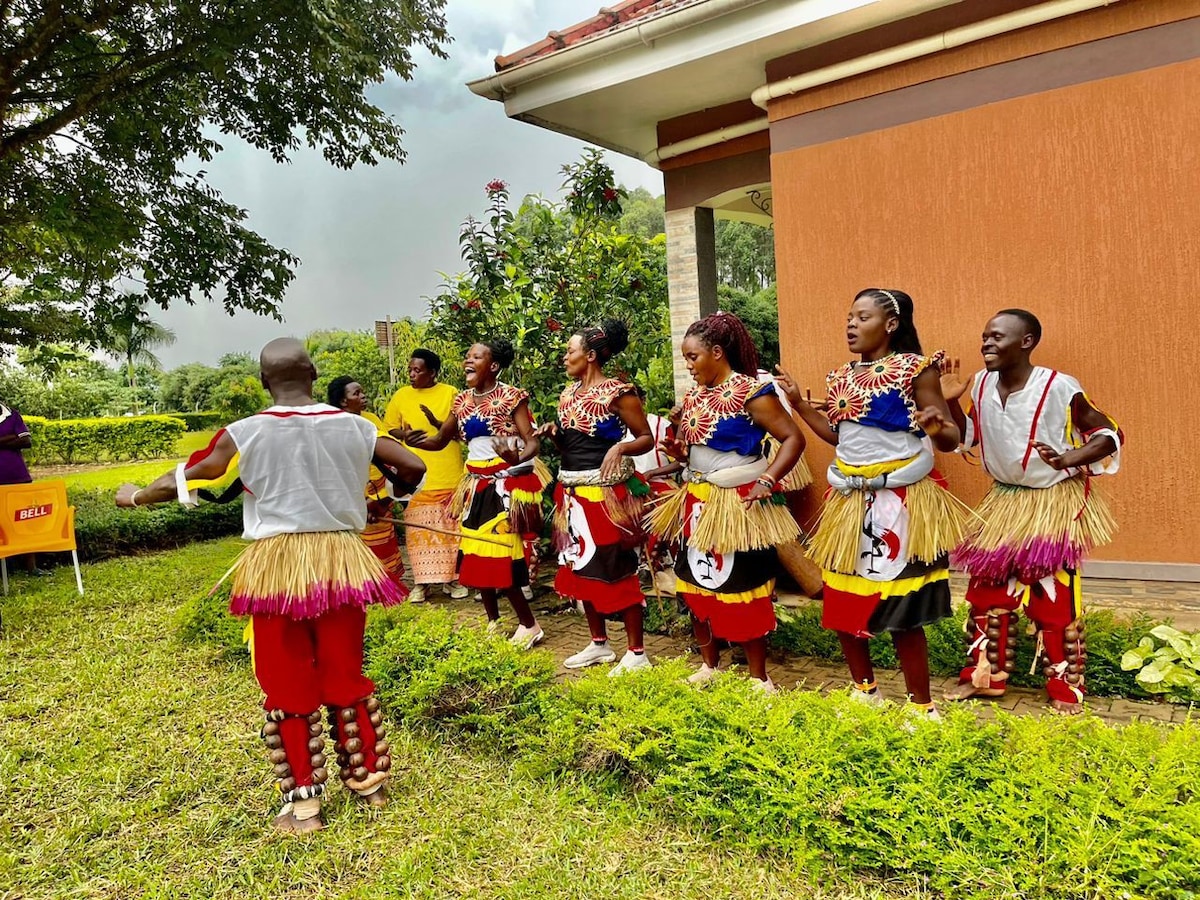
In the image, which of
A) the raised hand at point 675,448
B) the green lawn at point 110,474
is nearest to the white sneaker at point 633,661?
the raised hand at point 675,448

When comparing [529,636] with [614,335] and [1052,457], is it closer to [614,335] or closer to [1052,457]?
[614,335]

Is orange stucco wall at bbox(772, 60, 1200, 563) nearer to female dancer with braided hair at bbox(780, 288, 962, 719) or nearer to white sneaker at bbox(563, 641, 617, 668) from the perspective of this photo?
female dancer with braided hair at bbox(780, 288, 962, 719)

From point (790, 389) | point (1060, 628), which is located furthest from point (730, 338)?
point (1060, 628)

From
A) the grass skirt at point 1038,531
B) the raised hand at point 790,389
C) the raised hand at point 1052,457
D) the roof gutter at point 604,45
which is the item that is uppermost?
the roof gutter at point 604,45

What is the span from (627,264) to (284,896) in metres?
5.78

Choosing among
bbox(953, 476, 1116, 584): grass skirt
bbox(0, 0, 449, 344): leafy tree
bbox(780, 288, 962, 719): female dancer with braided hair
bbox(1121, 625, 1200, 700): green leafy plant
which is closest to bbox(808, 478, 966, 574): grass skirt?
bbox(780, 288, 962, 719): female dancer with braided hair

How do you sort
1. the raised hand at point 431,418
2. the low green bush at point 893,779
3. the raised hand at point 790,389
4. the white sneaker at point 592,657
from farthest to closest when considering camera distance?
the raised hand at point 431,418 < the white sneaker at point 592,657 < the raised hand at point 790,389 < the low green bush at point 893,779

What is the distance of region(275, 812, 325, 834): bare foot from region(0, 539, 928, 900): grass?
5 centimetres

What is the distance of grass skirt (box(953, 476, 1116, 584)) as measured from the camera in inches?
126

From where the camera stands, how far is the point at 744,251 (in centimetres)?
3303

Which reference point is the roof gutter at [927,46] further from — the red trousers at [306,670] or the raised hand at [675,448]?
the red trousers at [306,670]

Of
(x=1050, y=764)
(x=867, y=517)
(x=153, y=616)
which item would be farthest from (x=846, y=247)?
(x=153, y=616)

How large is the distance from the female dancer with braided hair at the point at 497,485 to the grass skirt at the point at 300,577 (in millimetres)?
1782

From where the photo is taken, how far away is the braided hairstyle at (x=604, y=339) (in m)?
4.16
